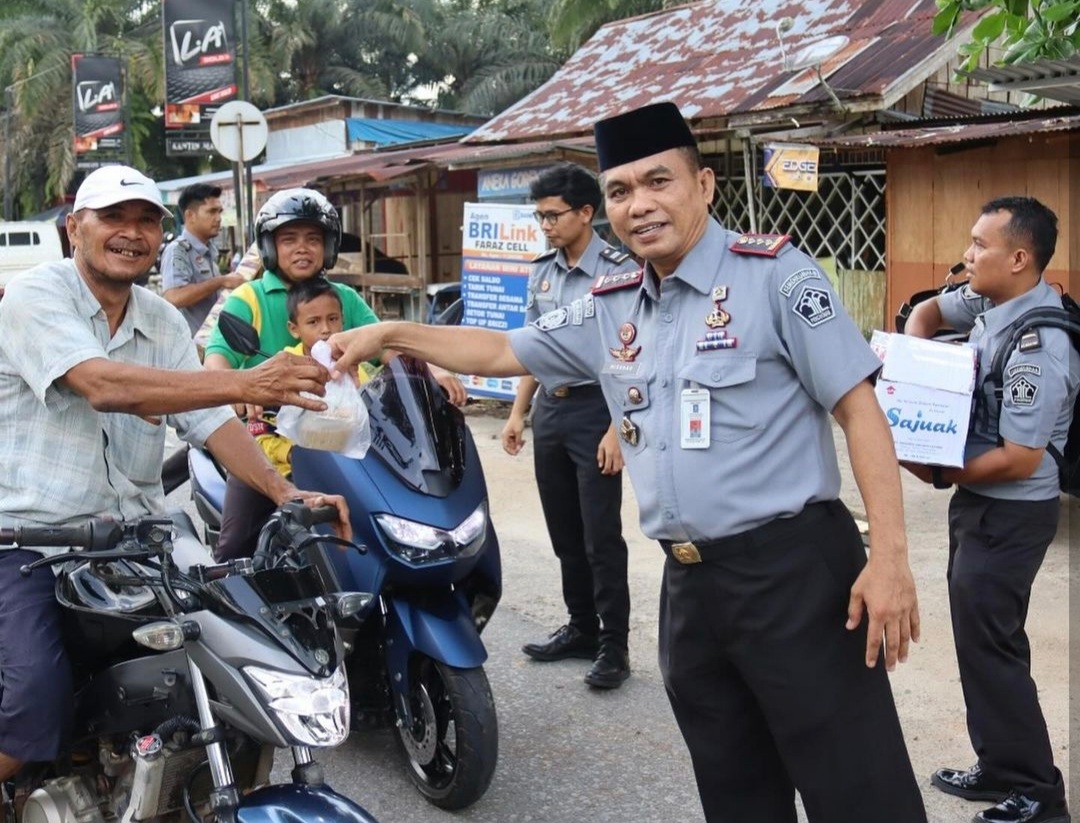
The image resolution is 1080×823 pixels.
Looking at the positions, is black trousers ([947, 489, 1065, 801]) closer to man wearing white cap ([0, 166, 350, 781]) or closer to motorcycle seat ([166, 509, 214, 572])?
man wearing white cap ([0, 166, 350, 781])

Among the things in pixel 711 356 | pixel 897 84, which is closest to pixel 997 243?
pixel 711 356

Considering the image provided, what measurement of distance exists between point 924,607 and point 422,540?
2958 mm

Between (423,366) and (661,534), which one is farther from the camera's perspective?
(423,366)

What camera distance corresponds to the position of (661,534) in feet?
8.54

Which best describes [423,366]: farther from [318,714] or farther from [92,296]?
[318,714]

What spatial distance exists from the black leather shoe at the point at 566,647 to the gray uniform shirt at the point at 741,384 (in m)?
2.46

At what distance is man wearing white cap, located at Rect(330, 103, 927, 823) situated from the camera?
8.02ft

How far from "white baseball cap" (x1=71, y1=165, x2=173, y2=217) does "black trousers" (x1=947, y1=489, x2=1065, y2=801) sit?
2.43 metres

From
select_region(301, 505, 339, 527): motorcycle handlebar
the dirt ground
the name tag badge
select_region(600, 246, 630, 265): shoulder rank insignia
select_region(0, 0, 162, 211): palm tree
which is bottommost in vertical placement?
the dirt ground

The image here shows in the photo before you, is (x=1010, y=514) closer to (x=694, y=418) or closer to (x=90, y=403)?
(x=694, y=418)

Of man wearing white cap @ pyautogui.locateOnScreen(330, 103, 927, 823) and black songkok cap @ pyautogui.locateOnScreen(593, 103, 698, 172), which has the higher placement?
black songkok cap @ pyautogui.locateOnScreen(593, 103, 698, 172)

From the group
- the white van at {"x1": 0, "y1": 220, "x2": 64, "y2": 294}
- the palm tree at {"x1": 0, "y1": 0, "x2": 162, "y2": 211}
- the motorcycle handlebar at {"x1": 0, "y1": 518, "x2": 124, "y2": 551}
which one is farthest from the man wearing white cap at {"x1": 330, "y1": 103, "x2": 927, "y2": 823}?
the palm tree at {"x1": 0, "y1": 0, "x2": 162, "y2": 211}

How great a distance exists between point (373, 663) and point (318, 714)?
1.47m

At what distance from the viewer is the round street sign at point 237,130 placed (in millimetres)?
11828
